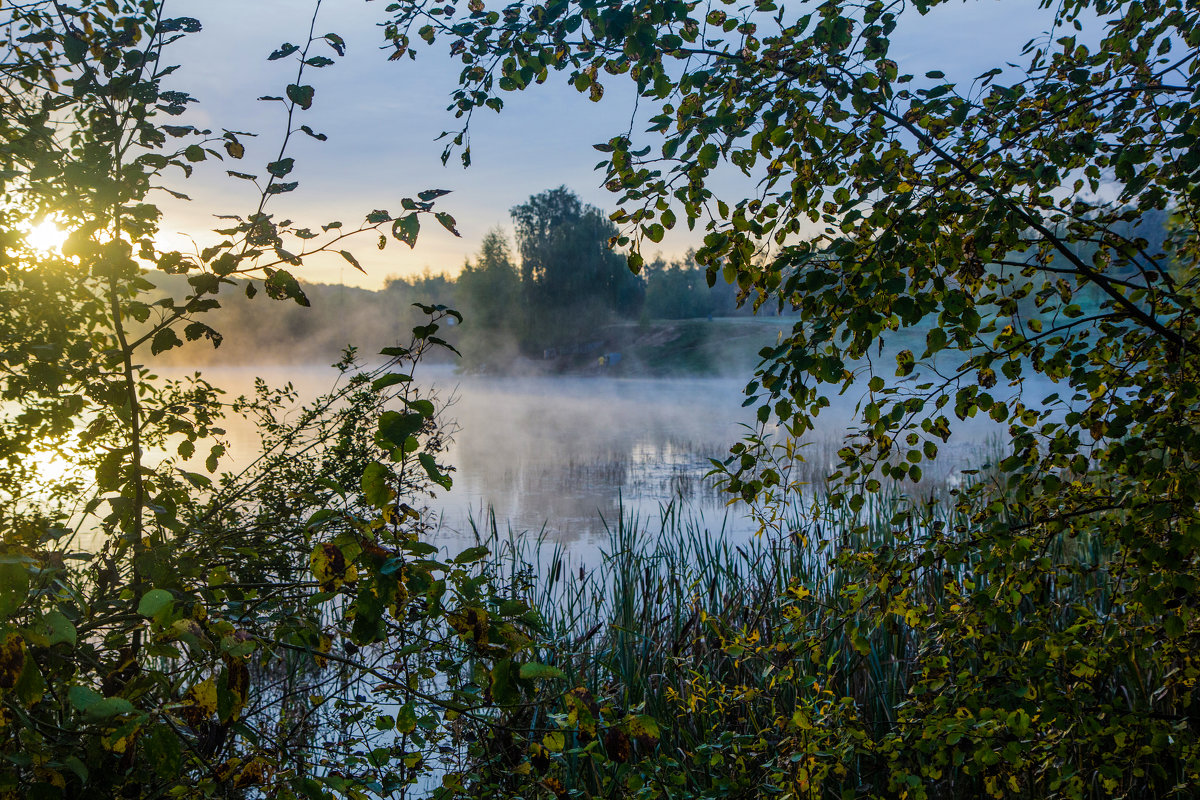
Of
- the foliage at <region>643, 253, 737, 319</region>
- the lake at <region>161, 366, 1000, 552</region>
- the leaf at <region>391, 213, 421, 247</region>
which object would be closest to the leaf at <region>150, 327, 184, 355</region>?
the leaf at <region>391, 213, 421, 247</region>

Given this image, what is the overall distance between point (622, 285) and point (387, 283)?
10584 millimetres

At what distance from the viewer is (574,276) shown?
2978 centimetres

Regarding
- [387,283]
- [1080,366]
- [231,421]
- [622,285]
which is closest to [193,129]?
[1080,366]

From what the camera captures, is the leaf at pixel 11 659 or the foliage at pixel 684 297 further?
the foliage at pixel 684 297

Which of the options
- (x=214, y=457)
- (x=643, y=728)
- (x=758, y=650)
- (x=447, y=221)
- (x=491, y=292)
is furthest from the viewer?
(x=491, y=292)

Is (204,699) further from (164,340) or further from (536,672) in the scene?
(164,340)

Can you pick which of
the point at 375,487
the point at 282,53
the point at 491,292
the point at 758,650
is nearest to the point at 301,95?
the point at 282,53

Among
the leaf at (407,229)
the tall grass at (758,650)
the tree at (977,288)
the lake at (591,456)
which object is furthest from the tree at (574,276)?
the leaf at (407,229)

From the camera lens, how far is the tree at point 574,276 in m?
29.8

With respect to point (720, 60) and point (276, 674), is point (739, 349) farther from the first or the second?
point (720, 60)

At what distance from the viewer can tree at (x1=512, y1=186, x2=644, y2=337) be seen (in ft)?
97.7

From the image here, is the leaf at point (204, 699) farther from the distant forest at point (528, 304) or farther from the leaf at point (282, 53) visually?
the distant forest at point (528, 304)

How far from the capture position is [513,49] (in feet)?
6.59

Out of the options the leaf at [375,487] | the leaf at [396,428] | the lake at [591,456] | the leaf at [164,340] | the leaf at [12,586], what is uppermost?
the leaf at [164,340]
